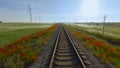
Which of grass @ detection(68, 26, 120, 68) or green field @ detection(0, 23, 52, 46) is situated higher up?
green field @ detection(0, 23, 52, 46)

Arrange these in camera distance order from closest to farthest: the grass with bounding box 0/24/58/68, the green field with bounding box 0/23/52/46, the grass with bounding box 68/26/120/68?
the grass with bounding box 0/24/58/68 < the grass with bounding box 68/26/120/68 < the green field with bounding box 0/23/52/46

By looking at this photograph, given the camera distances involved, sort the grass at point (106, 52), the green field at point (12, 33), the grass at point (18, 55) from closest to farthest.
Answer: the grass at point (18, 55)
the grass at point (106, 52)
the green field at point (12, 33)

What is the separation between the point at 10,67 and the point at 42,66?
5.47 ft

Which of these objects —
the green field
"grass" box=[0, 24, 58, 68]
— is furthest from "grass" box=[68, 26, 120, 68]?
the green field

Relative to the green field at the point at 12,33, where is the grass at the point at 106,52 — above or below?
below

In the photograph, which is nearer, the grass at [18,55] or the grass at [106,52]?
the grass at [18,55]

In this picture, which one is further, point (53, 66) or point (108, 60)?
point (108, 60)

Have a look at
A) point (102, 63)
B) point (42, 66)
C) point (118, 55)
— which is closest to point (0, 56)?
point (42, 66)

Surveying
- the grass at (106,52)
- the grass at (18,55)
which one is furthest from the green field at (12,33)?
the grass at (106,52)

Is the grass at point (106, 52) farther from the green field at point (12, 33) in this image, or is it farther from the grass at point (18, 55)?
the green field at point (12, 33)

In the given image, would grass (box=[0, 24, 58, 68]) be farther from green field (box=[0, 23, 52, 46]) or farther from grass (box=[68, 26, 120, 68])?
green field (box=[0, 23, 52, 46])

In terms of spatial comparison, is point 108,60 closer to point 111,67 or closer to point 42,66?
point 111,67

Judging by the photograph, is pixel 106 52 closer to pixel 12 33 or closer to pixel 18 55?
pixel 18 55

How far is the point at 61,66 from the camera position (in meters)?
8.27
